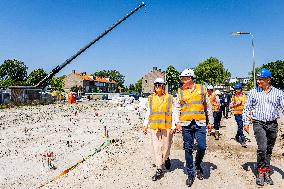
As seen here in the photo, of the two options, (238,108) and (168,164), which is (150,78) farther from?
(168,164)

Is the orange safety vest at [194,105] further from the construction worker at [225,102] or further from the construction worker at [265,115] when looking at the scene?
the construction worker at [225,102]

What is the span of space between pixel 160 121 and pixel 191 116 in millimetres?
725

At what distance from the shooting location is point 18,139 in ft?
45.5

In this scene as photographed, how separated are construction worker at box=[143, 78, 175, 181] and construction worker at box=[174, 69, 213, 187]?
0.27 m

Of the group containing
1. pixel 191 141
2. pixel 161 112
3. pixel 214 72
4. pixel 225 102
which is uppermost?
pixel 214 72

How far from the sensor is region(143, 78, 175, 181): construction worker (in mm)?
6828

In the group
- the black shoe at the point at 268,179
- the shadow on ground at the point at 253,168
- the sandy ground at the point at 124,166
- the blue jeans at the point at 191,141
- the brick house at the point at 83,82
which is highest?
the brick house at the point at 83,82

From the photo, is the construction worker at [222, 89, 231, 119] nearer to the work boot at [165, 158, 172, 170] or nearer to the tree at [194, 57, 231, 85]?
the work boot at [165, 158, 172, 170]

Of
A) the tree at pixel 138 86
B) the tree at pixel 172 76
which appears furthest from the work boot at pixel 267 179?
the tree at pixel 138 86

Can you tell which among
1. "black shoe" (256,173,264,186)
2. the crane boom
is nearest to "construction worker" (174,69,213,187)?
"black shoe" (256,173,264,186)

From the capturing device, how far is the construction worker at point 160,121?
22.4ft

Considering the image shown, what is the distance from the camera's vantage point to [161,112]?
6879mm

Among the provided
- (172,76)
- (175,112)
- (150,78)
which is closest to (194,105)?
(175,112)

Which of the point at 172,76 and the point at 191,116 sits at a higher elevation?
the point at 172,76
